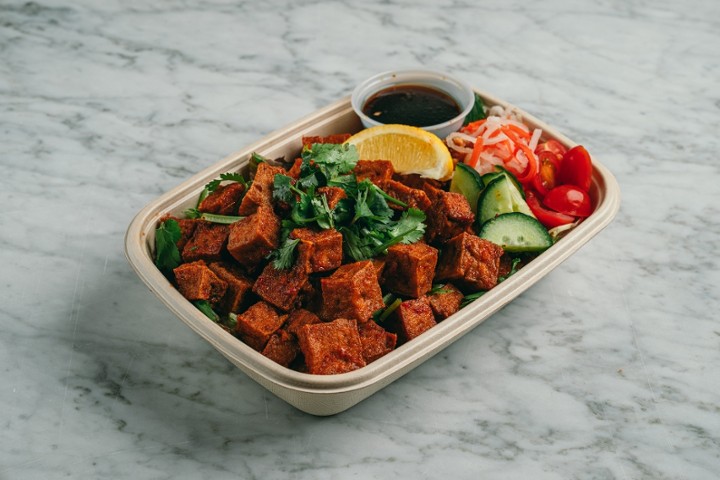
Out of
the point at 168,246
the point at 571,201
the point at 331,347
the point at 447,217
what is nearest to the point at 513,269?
the point at 447,217

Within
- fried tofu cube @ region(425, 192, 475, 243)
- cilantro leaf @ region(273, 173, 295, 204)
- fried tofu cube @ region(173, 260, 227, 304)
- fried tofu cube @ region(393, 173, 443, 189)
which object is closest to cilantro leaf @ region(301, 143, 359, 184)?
cilantro leaf @ region(273, 173, 295, 204)

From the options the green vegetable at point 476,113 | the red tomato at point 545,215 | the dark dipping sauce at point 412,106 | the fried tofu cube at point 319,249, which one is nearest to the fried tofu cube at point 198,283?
the fried tofu cube at point 319,249

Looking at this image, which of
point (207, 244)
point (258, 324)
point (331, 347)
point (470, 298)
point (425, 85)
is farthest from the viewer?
point (425, 85)

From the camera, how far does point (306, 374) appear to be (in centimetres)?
317

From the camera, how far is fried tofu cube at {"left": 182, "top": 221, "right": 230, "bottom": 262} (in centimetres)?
372

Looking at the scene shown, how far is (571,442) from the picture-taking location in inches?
140

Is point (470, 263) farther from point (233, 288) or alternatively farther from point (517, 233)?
point (233, 288)

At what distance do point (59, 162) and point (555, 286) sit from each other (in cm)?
305

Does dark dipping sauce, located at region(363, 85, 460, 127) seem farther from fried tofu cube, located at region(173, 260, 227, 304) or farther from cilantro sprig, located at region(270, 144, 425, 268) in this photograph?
fried tofu cube, located at region(173, 260, 227, 304)

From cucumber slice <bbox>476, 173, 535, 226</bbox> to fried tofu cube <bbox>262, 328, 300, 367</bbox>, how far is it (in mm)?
1168

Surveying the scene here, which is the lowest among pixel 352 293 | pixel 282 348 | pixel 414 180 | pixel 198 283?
pixel 282 348

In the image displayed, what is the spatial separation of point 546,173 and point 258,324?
70.8 inches

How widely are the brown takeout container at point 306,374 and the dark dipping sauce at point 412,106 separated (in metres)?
0.30

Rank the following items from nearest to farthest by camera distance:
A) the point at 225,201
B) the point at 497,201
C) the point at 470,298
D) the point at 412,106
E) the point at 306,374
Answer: the point at 306,374
the point at 470,298
the point at 225,201
the point at 497,201
the point at 412,106
